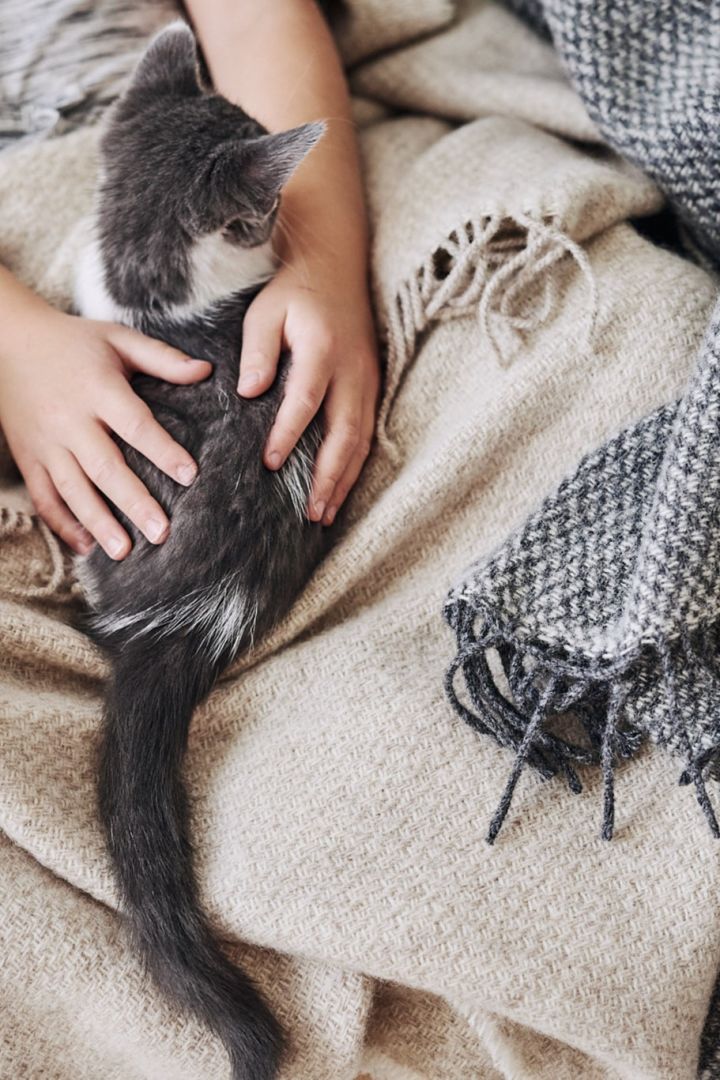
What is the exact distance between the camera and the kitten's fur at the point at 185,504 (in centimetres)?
70

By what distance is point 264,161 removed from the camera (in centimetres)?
82

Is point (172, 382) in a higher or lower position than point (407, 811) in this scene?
higher

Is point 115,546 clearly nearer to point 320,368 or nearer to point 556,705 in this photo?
point 320,368

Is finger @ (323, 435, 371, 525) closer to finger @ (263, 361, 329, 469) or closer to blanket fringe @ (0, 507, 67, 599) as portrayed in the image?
finger @ (263, 361, 329, 469)

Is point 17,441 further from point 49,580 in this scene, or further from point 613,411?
point 613,411

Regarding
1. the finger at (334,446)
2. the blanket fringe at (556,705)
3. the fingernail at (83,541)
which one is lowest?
the blanket fringe at (556,705)

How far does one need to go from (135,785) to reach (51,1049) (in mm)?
203

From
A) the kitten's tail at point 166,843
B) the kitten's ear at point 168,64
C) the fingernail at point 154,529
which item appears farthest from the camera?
the kitten's ear at point 168,64

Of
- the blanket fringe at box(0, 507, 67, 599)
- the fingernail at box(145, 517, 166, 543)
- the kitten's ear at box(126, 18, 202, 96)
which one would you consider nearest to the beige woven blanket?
the blanket fringe at box(0, 507, 67, 599)

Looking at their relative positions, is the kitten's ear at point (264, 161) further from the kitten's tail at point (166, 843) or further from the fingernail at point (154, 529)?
the kitten's tail at point (166, 843)

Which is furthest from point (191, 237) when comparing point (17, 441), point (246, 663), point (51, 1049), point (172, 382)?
point (51, 1049)

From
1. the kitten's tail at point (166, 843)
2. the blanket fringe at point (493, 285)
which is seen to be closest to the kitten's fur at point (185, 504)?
the kitten's tail at point (166, 843)

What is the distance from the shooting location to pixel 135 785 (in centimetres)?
72

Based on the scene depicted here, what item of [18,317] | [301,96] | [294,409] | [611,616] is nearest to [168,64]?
[301,96]
